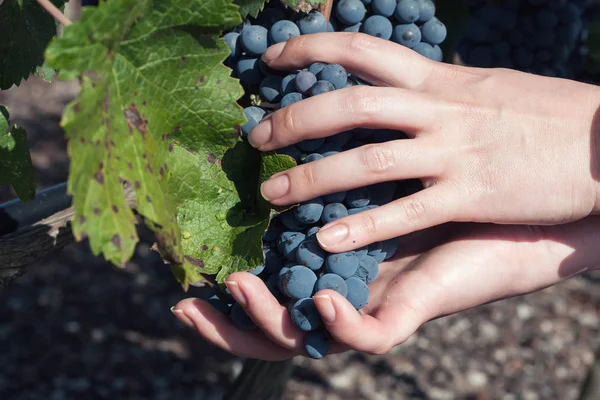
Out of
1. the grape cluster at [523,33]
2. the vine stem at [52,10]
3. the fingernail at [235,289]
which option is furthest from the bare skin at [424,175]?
the grape cluster at [523,33]

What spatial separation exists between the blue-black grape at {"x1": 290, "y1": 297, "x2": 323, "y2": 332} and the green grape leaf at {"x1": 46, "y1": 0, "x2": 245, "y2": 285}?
138 mm

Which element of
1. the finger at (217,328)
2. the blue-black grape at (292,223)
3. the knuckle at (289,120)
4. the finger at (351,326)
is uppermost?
the knuckle at (289,120)

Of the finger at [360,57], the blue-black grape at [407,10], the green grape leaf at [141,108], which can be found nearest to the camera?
the green grape leaf at [141,108]

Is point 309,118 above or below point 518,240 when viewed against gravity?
above

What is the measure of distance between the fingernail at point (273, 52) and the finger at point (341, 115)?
8 cm

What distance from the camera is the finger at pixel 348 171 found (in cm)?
93

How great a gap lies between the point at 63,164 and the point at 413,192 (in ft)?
10.7

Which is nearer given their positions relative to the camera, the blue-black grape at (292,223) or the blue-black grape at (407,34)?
the blue-black grape at (292,223)

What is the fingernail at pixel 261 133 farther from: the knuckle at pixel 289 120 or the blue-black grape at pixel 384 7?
the blue-black grape at pixel 384 7

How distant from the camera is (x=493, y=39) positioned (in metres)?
1.54

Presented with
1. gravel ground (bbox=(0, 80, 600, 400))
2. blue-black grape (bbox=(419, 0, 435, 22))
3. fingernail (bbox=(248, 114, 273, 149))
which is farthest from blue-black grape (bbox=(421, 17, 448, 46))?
gravel ground (bbox=(0, 80, 600, 400))

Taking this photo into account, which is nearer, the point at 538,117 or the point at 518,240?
the point at 538,117

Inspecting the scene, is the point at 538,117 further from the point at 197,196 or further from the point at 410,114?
the point at 197,196

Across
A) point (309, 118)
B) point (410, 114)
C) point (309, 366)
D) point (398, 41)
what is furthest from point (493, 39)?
point (309, 366)
